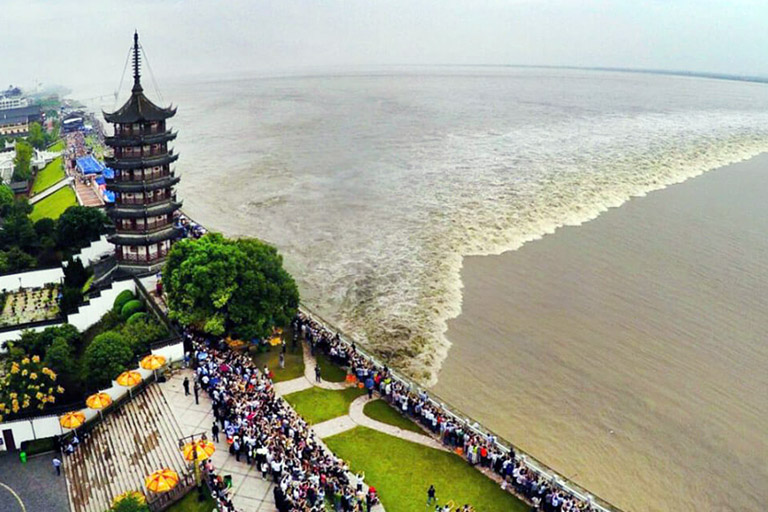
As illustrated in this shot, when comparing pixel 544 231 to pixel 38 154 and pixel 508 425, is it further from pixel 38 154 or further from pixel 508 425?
pixel 38 154

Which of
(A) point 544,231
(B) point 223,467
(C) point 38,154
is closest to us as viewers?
(B) point 223,467

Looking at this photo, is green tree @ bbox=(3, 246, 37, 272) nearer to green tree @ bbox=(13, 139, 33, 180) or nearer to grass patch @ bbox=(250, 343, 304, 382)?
grass patch @ bbox=(250, 343, 304, 382)

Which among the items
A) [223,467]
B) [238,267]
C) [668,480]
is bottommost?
[668,480]

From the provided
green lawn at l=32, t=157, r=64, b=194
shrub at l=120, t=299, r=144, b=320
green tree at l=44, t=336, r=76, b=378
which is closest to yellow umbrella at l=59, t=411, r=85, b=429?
green tree at l=44, t=336, r=76, b=378

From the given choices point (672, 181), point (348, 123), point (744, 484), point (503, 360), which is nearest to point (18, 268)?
point (503, 360)

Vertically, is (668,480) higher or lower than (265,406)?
lower

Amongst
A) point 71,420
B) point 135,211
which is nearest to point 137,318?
point 135,211

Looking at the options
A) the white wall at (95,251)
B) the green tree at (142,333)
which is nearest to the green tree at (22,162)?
the white wall at (95,251)

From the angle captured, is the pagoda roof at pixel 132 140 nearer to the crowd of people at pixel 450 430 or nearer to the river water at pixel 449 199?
the river water at pixel 449 199
